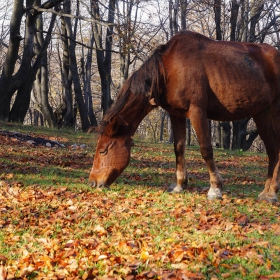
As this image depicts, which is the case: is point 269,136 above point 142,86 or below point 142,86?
below

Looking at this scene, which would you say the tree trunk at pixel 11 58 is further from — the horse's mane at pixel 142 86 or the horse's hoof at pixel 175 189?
the horse's hoof at pixel 175 189

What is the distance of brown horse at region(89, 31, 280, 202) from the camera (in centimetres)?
732

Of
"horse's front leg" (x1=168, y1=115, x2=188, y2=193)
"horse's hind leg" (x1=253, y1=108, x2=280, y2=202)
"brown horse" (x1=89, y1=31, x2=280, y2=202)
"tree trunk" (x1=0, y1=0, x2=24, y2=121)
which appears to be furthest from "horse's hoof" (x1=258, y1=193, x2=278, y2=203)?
"tree trunk" (x1=0, y1=0, x2=24, y2=121)

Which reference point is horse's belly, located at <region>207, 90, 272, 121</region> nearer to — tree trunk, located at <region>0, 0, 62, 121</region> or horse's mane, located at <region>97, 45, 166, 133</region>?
horse's mane, located at <region>97, 45, 166, 133</region>

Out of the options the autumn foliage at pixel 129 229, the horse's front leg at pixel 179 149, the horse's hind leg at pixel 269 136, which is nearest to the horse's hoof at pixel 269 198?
the autumn foliage at pixel 129 229

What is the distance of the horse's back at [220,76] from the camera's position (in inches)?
288

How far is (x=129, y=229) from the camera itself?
544 cm

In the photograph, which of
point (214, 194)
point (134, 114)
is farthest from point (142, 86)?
point (214, 194)

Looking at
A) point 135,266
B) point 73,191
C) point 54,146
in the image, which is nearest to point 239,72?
point 73,191

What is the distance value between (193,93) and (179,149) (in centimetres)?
128

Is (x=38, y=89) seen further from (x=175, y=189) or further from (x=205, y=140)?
(x=205, y=140)

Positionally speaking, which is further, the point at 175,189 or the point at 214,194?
the point at 175,189

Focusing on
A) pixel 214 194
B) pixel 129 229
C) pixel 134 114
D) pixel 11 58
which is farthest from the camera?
pixel 11 58

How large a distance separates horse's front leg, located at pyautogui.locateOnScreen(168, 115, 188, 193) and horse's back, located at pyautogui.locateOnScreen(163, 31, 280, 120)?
58 cm
